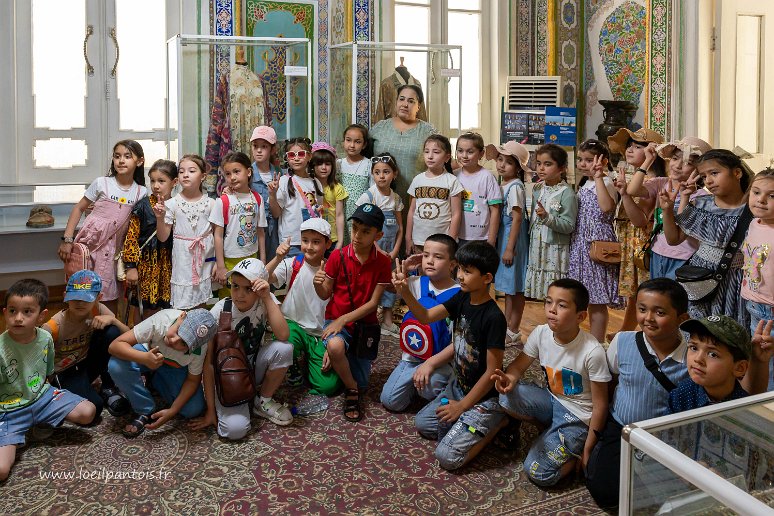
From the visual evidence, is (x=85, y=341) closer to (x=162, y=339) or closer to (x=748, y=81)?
(x=162, y=339)

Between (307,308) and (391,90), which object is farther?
(391,90)

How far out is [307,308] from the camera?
458 centimetres

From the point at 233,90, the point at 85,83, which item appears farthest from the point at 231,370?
the point at 85,83

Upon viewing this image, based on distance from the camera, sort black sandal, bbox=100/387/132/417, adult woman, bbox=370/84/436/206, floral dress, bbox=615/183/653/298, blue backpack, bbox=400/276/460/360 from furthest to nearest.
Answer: adult woman, bbox=370/84/436/206 < floral dress, bbox=615/183/653/298 < blue backpack, bbox=400/276/460/360 < black sandal, bbox=100/387/132/417

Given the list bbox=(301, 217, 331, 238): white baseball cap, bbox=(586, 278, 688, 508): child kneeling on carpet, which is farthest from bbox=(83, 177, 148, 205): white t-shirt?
bbox=(586, 278, 688, 508): child kneeling on carpet

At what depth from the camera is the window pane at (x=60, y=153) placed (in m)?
6.93

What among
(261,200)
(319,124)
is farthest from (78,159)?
(261,200)

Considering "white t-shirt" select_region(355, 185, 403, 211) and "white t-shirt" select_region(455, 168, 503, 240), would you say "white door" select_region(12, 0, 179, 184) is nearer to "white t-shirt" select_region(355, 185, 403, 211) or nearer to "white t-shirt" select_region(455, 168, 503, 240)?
"white t-shirt" select_region(355, 185, 403, 211)

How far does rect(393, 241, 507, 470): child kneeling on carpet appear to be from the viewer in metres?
3.56

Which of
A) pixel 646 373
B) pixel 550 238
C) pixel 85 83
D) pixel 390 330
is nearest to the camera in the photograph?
pixel 646 373

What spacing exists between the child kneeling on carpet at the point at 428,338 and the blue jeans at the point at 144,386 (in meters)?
0.95

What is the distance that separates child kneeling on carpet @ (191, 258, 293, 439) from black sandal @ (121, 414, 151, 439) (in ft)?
0.74

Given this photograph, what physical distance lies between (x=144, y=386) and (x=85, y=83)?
3900 millimetres

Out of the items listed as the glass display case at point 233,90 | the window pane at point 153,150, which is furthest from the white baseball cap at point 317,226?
the window pane at point 153,150
